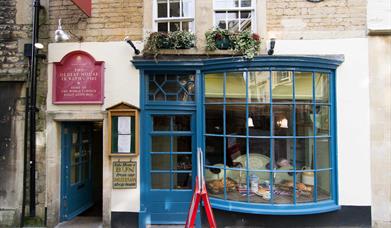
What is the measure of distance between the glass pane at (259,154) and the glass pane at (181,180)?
4.43ft

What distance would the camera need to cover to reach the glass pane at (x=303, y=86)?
5.80 metres

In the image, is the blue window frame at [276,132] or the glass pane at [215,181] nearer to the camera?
the blue window frame at [276,132]

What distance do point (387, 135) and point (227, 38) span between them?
3707 millimetres

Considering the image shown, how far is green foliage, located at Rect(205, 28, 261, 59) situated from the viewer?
5798 millimetres

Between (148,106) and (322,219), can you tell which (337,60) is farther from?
(148,106)

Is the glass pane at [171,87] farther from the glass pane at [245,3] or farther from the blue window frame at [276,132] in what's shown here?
the glass pane at [245,3]

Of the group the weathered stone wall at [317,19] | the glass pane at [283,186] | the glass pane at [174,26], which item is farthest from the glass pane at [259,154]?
the glass pane at [174,26]

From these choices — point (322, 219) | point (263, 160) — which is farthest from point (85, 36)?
point (322, 219)

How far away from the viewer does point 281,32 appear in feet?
19.8

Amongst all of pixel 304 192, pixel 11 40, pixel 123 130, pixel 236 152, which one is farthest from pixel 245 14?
pixel 11 40

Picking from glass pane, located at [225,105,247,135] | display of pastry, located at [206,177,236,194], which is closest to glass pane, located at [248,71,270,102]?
glass pane, located at [225,105,247,135]

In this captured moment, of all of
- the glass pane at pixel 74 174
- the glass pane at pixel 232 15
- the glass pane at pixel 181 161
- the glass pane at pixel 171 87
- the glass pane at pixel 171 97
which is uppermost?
the glass pane at pixel 232 15

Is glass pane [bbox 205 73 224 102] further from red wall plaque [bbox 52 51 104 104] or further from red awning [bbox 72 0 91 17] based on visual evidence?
red awning [bbox 72 0 91 17]

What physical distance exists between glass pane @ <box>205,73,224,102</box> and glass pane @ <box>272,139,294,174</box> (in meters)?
1.42
